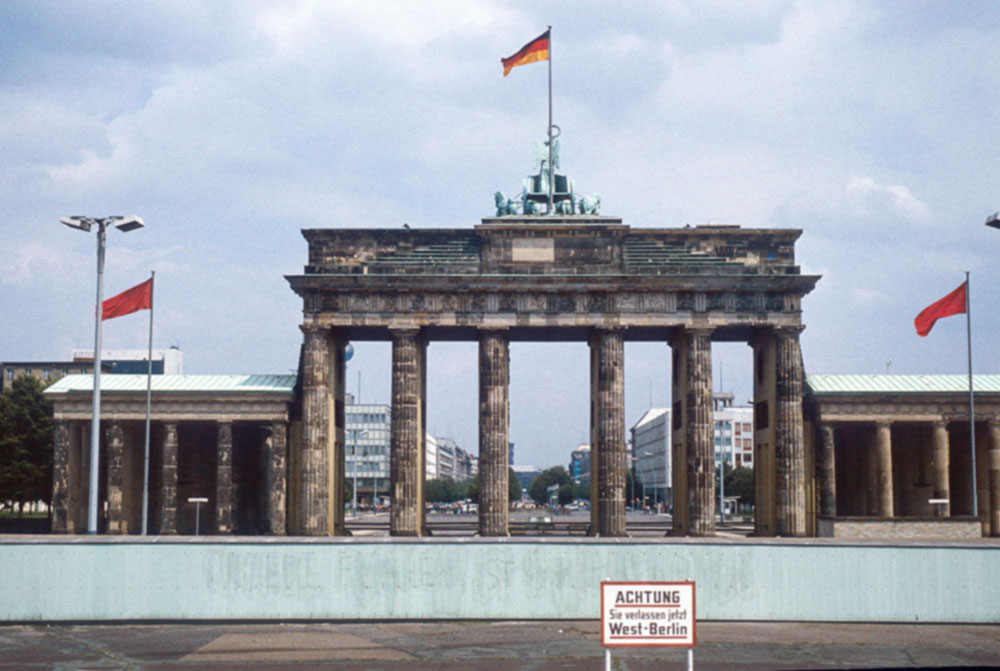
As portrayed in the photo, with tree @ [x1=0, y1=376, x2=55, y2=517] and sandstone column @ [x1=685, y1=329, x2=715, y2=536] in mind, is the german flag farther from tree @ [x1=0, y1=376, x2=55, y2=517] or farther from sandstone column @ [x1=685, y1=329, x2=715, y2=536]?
tree @ [x1=0, y1=376, x2=55, y2=517]

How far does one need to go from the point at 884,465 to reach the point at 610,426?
16.1 metres

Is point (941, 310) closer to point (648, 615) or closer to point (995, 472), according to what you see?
point (995, 472)

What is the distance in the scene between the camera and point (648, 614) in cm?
1562

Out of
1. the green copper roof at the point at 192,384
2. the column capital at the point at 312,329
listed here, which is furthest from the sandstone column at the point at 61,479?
the column capital at the point at 312,329

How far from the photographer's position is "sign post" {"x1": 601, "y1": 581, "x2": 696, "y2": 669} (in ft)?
51.1

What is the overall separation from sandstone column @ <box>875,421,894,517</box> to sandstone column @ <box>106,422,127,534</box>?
4454 centimetres

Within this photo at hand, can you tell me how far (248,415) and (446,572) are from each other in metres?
38.5

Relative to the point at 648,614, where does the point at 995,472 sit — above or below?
above

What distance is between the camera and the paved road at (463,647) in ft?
70.4

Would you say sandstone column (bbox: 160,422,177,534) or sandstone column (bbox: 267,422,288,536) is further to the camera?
sandstone column (bbox: 160,422,177,534)

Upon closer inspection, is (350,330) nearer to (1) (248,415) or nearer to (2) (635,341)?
(1) (248,415)

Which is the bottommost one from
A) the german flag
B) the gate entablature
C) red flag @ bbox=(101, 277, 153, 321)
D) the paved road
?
the paved road

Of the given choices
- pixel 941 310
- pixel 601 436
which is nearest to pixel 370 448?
pixel 601 436

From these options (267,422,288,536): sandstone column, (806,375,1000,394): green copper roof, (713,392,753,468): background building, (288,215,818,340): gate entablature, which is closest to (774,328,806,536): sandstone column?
(288,215,818,340): gate entablature
